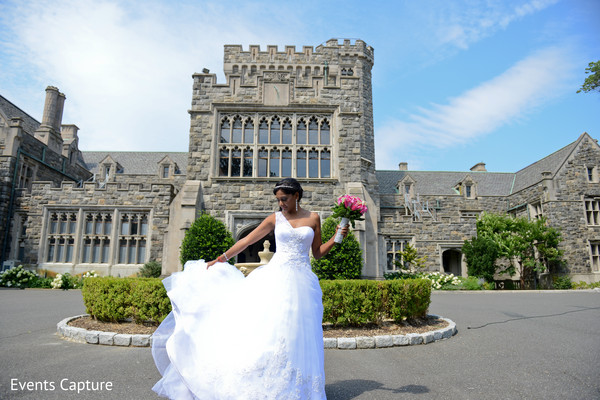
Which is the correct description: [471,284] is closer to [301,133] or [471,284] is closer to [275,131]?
[301,133]

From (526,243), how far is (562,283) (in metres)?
2.98

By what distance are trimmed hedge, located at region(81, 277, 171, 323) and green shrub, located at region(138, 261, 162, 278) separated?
35.5 ft

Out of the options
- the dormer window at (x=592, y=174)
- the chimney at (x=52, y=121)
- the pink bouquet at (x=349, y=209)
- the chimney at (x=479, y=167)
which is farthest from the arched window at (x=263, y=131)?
the chimney at (x=479, y=167)

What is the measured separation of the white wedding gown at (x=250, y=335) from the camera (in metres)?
2.94

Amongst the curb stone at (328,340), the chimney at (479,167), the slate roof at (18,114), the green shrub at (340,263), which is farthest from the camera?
the chimney at (479,167)

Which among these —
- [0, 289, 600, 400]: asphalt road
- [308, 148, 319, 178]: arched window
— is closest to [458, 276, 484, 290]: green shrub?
[308, 148, 319, 178]: arched window

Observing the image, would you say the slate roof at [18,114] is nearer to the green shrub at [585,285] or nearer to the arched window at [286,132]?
the arched window at [286,132]

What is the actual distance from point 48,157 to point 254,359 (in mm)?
26652

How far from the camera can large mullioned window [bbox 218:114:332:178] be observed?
1576 cm

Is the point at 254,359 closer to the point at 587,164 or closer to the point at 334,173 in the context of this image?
the point at 334,173

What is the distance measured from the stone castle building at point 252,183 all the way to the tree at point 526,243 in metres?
1.69

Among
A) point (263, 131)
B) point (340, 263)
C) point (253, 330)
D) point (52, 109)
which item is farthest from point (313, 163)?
point (52, 109)

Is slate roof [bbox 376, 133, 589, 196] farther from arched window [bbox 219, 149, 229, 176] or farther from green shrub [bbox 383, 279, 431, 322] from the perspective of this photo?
green shrub [bbox 383, 279, 431, 322]

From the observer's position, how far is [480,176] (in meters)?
34.0
